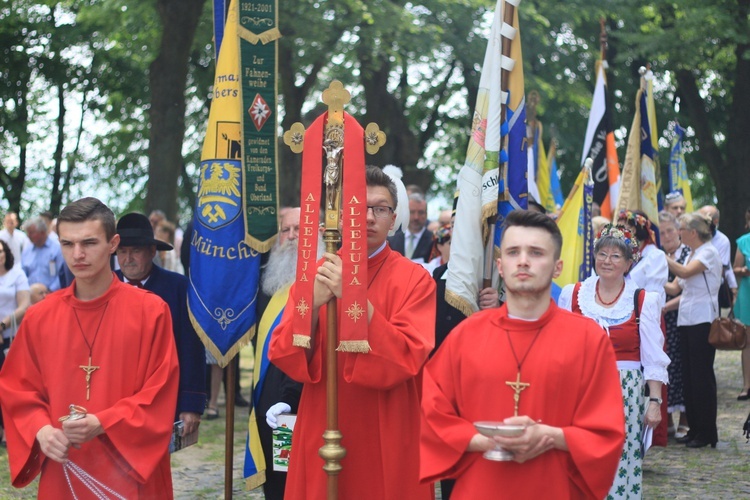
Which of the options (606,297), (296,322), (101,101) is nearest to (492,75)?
(606,297)

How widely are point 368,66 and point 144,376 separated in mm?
17206

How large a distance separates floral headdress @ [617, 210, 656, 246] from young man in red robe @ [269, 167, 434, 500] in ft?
13.4

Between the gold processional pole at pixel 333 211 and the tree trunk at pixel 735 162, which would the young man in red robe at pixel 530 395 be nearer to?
the gold processional pole at pixel 333 211

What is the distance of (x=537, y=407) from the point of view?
3.81m

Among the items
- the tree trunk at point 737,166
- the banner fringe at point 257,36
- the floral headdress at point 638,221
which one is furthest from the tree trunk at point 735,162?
the banner fringe at point 257,36

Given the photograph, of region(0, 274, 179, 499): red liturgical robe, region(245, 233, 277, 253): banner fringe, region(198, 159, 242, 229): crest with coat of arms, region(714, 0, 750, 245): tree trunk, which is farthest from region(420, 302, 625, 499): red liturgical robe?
region(714, 0, 750, 245): tree trunk

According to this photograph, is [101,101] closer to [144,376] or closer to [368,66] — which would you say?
[368,66]

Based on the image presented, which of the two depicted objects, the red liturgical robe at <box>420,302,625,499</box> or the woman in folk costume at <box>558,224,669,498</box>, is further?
the woman in folk costume at <box>558,224,669,498</box>

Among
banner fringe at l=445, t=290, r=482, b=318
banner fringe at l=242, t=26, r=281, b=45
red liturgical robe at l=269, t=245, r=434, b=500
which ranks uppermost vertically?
banner fringe at l=242, t=26, r=281, b=45

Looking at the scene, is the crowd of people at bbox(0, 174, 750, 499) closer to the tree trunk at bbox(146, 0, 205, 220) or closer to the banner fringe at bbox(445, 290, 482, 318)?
the banner fringe at bbox(445, 290, 482, 318)

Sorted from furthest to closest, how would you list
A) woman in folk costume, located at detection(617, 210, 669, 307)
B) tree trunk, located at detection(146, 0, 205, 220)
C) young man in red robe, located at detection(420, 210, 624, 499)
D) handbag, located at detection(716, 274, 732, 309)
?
1. tree trunk, located at detection(146, 0, 205, 220)
2. handbag, located at detection(716, 274, 732, 309)
3. woman in folk costume, located at detection(617, 210, 669, 307)
4. young man in red robe, located at detection(420, 210, 624, 499)

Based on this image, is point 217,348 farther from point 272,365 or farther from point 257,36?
point 257,36

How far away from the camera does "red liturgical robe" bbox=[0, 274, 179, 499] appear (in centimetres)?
454

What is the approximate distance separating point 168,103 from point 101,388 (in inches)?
465
